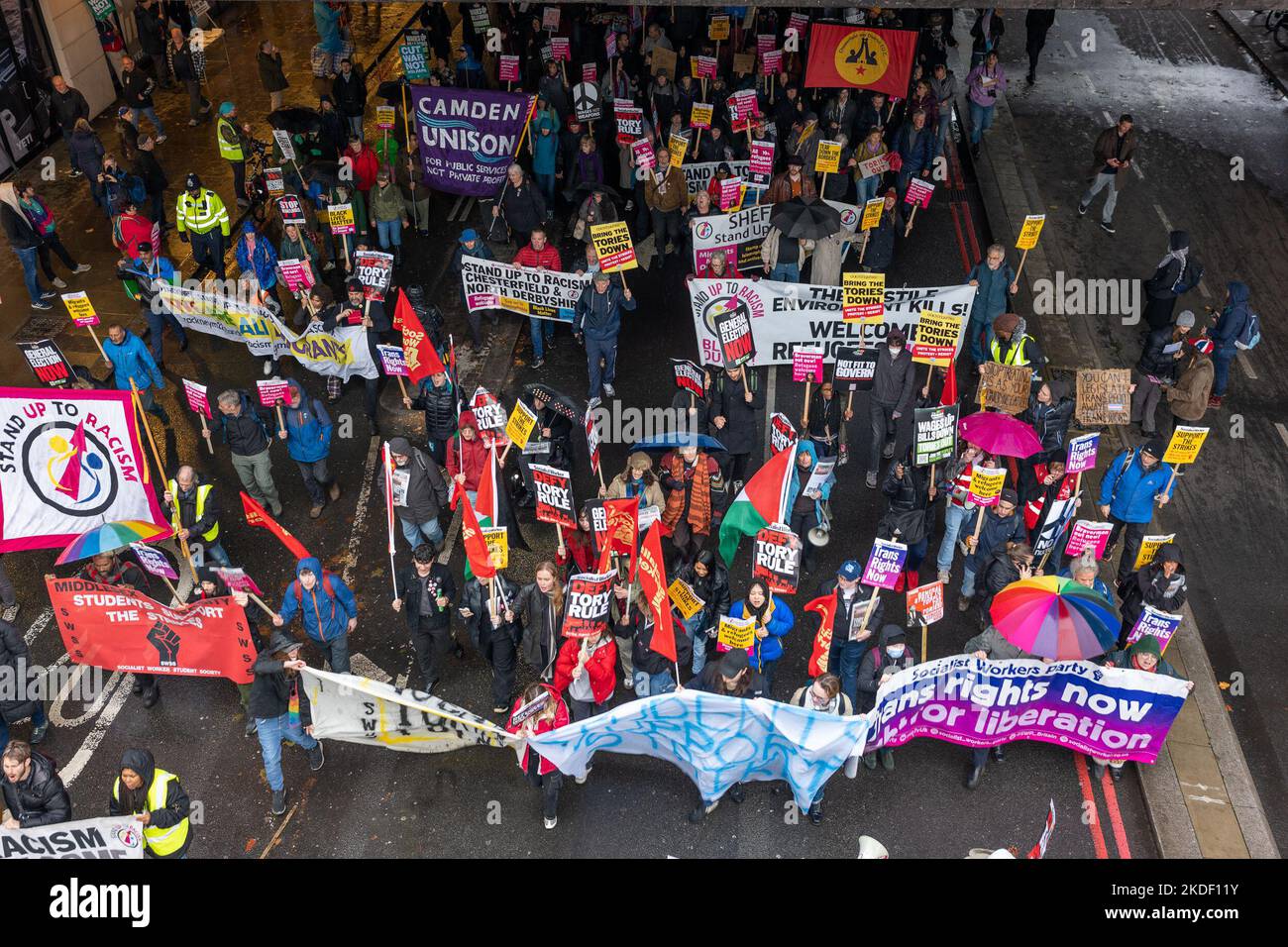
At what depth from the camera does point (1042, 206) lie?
67.2 ft

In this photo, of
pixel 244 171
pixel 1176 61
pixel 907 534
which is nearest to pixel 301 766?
pixel 907 534

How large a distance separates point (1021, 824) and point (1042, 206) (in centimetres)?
1325

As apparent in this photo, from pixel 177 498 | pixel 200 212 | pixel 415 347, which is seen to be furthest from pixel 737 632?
pixel 200 212

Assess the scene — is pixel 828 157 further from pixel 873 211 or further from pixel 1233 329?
pixel 1233 329

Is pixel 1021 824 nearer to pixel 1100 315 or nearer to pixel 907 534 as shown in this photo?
pixel 907 534

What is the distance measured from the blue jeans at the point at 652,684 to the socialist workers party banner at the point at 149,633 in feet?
11.5

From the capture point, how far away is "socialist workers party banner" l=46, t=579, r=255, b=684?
1078cm

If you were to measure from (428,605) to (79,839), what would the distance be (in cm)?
357

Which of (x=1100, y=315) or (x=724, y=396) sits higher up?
(x=724, y=396)

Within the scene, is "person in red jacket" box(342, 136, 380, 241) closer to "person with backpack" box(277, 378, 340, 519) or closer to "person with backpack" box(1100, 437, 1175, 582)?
"person with backpack" box(277, 378, 340, 519)

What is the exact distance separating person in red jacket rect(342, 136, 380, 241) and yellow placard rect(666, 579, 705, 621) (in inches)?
390

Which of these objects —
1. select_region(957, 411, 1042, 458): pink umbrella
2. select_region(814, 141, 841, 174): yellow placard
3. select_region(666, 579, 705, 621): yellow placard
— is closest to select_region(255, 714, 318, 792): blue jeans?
select_region(666, 579, 705, 621): yellow placard

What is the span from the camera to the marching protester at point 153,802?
8773 millimetres
